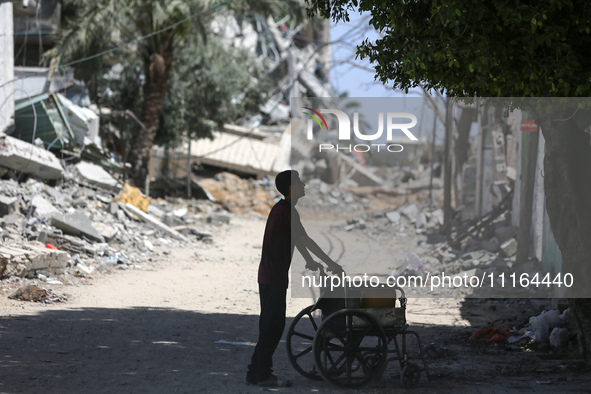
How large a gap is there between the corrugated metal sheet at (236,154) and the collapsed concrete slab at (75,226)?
15083mm

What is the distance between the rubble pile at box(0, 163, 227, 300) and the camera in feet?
31.4

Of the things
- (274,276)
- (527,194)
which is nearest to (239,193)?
(527,194)

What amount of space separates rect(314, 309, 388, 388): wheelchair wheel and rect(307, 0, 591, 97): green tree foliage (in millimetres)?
1978

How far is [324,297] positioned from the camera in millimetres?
5168

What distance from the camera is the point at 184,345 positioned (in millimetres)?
6473

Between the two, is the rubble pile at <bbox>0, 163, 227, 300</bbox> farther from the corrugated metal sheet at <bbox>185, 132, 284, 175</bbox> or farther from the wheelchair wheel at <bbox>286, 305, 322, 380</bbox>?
the corrugated metal sheet at <bbox>185, 132, 284, 175</bbox>

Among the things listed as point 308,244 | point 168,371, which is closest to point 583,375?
point 308,244

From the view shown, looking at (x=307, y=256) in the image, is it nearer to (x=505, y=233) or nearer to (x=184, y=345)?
(x=184, y=345)

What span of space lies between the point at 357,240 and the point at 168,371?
13.3 m

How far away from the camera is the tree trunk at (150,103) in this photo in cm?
1984

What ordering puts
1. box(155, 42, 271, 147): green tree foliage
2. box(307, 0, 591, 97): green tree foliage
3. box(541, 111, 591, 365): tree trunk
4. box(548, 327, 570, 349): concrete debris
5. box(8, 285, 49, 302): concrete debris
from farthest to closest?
1. box(155, 42, 271, 147): green tree foliage
2. box(8, 285, 49, 302): concrete debris
3. box(548, 327, 570, 349): concrete debris
4. box(541, 111, 591, 365): tree trunk
5. box(307, 0, 591, 97): green tree foliage

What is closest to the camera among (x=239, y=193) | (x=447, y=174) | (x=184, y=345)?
(x=184, y=345)

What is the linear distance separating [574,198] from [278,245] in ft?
9.14

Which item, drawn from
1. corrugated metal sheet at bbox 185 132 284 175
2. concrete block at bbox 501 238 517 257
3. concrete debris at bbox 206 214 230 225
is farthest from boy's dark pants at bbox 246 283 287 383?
corrugated metal sheet at bbox 185 132 284 175
